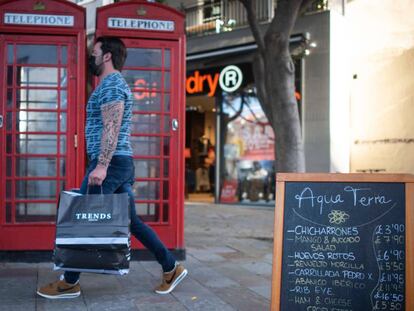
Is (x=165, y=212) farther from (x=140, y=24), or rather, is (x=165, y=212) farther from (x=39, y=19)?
(x=39, y=19)

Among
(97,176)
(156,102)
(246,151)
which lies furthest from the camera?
(246,151)

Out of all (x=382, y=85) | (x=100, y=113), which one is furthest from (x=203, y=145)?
(x=100, y=113)

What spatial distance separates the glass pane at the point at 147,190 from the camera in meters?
6.41

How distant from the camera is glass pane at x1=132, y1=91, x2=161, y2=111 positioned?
6410 millimetres

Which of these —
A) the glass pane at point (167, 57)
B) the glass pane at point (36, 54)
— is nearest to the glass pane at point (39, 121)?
the glass pane at point (36, 54)

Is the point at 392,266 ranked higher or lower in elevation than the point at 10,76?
lower

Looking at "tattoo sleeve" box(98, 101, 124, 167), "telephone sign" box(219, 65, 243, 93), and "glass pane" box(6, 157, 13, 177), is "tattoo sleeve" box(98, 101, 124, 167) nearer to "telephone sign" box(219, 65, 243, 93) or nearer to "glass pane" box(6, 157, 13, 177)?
"glass pane" box(6, 157, 13, 177)

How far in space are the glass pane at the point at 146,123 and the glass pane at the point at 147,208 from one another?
804 mm

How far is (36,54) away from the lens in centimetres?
609

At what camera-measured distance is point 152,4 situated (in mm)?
6188

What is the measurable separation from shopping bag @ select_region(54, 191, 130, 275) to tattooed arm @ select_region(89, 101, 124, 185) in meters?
0.20

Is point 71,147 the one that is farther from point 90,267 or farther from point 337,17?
point 337,17

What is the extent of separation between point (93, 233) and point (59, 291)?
0.77 m

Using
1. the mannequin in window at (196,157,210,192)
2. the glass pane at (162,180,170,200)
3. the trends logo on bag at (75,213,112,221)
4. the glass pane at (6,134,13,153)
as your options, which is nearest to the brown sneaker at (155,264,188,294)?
the trends logo on bag at (75,213,112,221)
